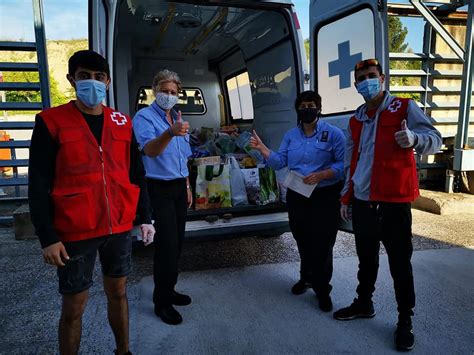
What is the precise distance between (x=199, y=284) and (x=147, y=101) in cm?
436

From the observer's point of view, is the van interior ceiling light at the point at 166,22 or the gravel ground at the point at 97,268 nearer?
the gravel ground at the point at 97,268

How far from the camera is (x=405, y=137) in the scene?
6.93 ft

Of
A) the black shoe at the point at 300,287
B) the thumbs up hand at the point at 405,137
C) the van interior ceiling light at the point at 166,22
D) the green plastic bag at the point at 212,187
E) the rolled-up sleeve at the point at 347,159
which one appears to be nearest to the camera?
the thumbs up hand at the point at 405,137

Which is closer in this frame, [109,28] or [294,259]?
[109,28]

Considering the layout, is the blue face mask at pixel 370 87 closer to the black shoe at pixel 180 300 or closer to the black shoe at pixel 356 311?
the black shoe at pixel 356 311

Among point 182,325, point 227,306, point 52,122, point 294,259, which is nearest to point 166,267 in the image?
point 182,325

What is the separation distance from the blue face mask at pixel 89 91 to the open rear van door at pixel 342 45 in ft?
6.26

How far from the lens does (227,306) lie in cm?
296

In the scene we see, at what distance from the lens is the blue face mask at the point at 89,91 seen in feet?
5.97

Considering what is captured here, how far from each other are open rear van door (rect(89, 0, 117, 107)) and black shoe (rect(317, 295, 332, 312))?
2146 millimetres

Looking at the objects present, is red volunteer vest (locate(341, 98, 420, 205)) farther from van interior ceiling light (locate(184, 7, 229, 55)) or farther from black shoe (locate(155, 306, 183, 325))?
van interior ceiling light (locate(184, 7, 229, 55))

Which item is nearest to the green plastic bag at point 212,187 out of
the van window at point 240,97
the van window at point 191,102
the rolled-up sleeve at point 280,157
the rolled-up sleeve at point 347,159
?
the rolled-up sleeve at point 280,157

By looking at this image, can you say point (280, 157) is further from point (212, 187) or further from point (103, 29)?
Answer: point (103, 29)

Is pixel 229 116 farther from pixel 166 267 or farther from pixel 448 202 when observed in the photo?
pixel 166 267
